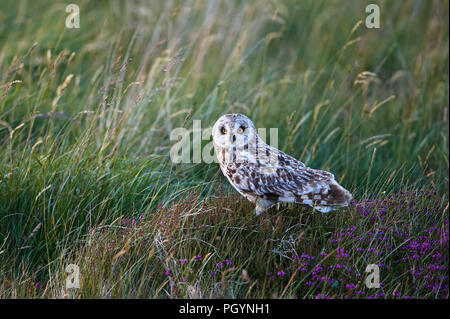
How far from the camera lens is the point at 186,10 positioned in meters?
6.30

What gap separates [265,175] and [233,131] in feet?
1.24

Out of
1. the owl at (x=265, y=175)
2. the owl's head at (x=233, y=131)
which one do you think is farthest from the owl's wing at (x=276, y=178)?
the owl's head at (x=233, y=131)

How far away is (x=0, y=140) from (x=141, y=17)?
3445 millimetres

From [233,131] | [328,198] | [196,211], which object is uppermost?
[233,131]

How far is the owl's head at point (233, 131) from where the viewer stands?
3.62 meters

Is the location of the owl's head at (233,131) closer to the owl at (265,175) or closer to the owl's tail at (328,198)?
the owl at (265,175)

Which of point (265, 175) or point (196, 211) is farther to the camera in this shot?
point (265, 175)

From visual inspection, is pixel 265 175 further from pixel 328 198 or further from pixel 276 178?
pixel 328 198

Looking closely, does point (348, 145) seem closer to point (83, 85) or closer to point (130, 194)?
point (130, 194)

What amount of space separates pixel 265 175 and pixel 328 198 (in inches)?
17.7

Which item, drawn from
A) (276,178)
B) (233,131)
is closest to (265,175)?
(276,178)

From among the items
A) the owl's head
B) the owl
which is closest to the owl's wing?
the owl

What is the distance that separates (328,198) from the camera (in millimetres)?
3414

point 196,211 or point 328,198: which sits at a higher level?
point 328,198
